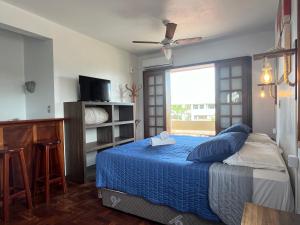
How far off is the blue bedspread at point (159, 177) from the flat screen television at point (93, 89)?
58.6 inches

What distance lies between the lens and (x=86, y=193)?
8.92 feet

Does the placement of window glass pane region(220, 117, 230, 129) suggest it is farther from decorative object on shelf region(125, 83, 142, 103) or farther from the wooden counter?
the wooden counter

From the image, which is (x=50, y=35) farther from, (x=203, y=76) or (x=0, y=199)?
(x=203, y=76)

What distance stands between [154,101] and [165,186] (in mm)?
3295

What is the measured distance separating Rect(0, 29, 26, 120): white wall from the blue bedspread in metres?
2.14

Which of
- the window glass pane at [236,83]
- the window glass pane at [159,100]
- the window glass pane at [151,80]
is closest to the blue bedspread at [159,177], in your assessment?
the window glass pane at [236,83]

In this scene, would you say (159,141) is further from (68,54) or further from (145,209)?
(68,54)

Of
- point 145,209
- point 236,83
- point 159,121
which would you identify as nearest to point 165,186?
point 145,209

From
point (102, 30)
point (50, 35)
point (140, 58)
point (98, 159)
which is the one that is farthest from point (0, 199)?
point (140, 58)

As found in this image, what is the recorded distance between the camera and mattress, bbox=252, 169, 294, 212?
139cm

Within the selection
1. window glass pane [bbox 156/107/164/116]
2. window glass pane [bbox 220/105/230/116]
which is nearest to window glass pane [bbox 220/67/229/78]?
window glass pane [bbox 220/105/230/116]

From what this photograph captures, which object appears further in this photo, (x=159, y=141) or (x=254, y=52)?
(x=254, y=52)

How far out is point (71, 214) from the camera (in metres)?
2.16

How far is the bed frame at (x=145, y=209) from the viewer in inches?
69.2
